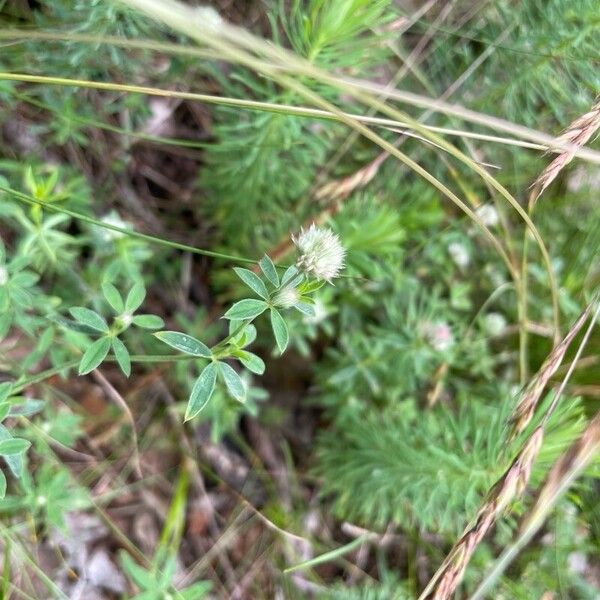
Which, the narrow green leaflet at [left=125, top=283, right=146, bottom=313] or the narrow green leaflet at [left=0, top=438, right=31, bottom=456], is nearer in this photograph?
the narrow green leaflet at [left=0, top=438, right=31, bottom=456]

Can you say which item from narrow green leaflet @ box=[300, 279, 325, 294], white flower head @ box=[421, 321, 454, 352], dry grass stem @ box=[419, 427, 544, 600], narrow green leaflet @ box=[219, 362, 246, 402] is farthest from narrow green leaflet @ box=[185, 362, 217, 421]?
white flower head @ box=[421, 321, 454, 352]

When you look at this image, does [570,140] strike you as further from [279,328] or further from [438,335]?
[438,335]

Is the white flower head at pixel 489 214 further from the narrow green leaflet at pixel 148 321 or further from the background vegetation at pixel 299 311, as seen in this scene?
the narrow green leaflet at pixel 148 321

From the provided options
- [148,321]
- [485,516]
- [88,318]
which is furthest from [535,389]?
[88,318]

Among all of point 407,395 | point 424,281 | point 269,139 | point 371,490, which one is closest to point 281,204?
point 269,139

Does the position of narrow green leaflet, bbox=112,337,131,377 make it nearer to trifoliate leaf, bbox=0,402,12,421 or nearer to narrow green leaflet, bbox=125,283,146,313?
narrow green leaflet, bbox=125,283,146,313

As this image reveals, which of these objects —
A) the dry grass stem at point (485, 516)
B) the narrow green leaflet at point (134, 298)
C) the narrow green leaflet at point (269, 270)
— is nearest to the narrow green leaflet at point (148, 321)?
the narrow green leaflet at point (134, 298)
